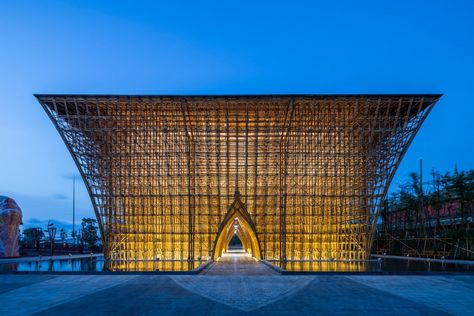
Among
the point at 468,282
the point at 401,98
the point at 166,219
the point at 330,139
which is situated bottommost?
the point at 468,282

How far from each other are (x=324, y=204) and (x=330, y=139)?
16.3 ft

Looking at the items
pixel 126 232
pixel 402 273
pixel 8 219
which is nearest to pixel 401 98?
pixel 402 273

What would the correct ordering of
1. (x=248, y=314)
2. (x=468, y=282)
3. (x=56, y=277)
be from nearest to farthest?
(x=248, y=314) < (x=468, y=282) < (x=56, y=277)

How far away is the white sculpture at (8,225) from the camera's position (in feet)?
105

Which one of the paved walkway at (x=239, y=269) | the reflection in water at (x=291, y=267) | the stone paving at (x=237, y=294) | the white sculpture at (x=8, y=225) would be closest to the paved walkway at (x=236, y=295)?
the stone paving at (x=237, y=294)

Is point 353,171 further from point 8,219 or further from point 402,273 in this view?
point 8,219

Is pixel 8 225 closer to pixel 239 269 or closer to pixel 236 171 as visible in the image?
pixel 236 171

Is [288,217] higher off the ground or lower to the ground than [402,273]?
higher

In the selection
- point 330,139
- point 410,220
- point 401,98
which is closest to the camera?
point 401,98

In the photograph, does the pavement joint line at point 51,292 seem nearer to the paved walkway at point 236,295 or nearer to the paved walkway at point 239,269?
the paved walkway at point 236,295

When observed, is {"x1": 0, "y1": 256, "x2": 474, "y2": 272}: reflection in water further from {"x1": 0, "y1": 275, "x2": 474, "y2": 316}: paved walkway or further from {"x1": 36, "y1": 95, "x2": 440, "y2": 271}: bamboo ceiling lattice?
{"x1": 36, "y1": 95, "x2": 440, "y2": 271}: bamboo ceiling lattice

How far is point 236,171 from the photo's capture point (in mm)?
35406

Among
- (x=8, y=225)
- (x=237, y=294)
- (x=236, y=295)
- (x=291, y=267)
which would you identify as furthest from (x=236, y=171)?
(x=236, y=295)

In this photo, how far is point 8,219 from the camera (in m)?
32.0
